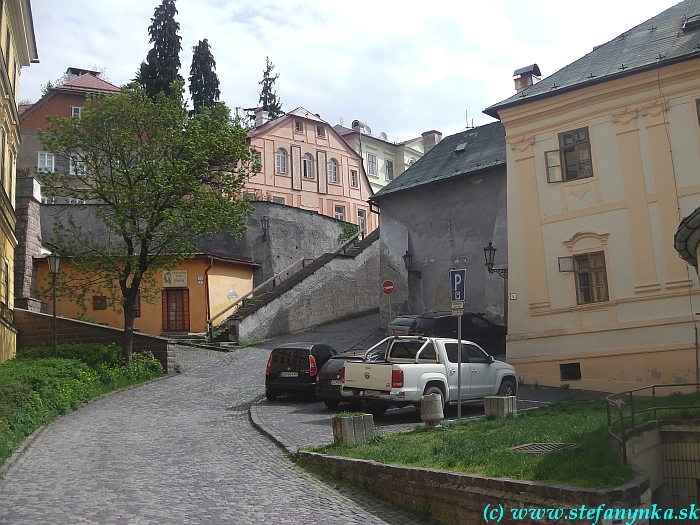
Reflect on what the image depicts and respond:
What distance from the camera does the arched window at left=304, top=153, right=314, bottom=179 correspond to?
55.6m

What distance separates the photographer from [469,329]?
81.9ft

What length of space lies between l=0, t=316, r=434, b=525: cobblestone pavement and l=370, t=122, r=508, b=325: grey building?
1229 cm

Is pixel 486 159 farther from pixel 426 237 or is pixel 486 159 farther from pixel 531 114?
pixel 531 114

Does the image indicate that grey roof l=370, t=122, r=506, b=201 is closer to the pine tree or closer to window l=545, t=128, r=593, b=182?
window l=545, t=128, r=593, b=182

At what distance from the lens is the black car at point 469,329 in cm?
2388

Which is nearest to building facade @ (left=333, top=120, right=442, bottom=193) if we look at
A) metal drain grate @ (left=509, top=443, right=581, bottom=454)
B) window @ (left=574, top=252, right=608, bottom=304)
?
window @ (left=574, top=252, right=608, bottom=304)

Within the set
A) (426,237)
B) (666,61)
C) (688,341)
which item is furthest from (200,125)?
(688,341)

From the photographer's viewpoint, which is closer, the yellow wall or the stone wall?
the yellow wall

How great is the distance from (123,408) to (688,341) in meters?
13.9

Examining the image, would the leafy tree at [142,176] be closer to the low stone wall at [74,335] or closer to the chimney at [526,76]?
the low stone wall at [74,335]

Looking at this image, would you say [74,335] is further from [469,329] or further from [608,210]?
[608,210]

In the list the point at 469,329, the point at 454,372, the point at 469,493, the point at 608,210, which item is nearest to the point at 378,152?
the point at 469,329

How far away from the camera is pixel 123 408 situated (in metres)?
18.6

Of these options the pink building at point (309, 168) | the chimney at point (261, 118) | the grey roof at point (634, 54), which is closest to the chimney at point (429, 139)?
the pink building at point (309, 168)
